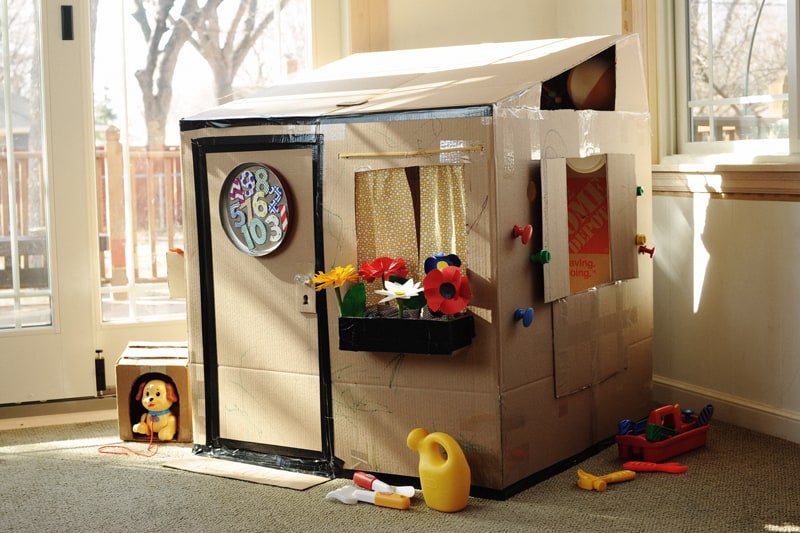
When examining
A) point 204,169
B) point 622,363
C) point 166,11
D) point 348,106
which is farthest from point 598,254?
point 166,11

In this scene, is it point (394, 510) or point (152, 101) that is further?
point (152, 101)

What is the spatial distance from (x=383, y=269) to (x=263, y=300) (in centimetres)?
45

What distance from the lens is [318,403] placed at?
2715 mm

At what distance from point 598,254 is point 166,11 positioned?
71.2 inches

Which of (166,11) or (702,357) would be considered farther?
(166,11)

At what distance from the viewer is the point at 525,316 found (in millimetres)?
2516

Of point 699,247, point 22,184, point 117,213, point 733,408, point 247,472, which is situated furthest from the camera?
point 117,213

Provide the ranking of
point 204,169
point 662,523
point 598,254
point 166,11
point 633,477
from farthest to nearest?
point 166,11, point 598,254, point 204,169, point 633,477, point 662,523

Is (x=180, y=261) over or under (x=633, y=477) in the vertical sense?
over

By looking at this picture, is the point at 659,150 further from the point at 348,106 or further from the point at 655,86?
the point at 348,106

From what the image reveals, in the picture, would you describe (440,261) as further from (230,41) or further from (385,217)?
(230,41)

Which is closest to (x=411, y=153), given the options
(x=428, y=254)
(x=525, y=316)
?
(x=428, y=254)

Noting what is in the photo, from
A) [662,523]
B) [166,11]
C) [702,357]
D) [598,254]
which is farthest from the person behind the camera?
[166,11]

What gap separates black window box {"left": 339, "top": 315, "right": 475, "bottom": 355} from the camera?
240cm
